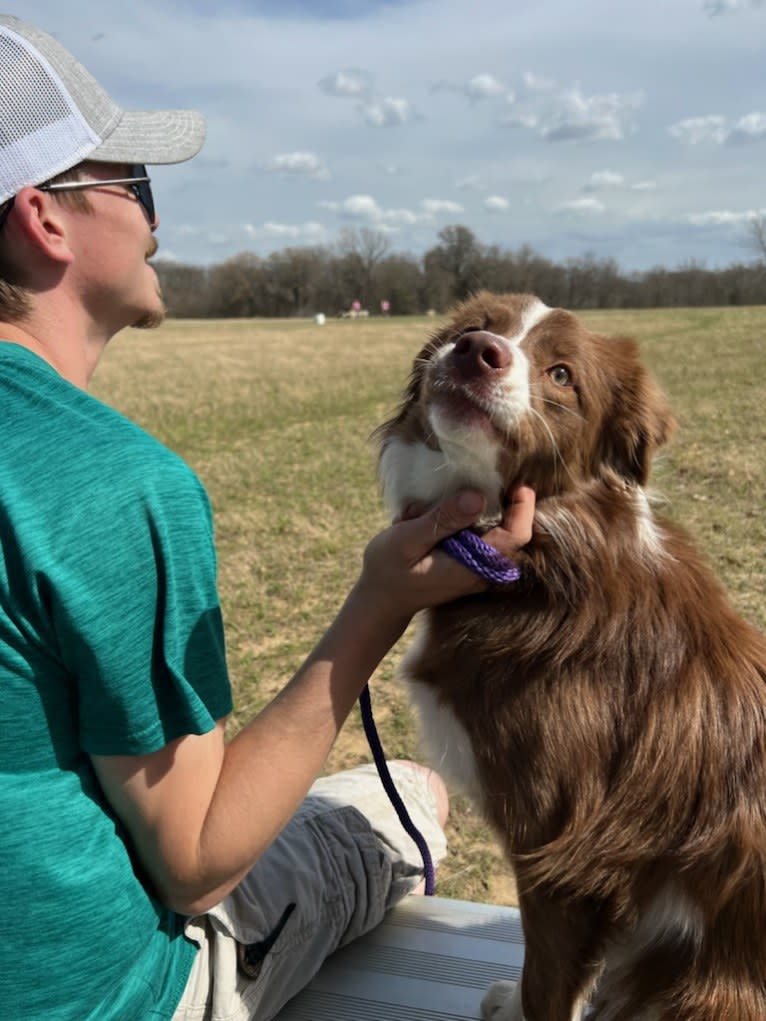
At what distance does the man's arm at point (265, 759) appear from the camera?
148 cm

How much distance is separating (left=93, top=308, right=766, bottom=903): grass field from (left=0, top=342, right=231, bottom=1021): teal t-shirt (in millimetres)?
2237

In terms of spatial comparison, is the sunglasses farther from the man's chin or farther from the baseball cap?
the man's chin

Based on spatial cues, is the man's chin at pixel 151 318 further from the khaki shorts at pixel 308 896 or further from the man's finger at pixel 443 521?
the khaki shorts at pixel 308 896

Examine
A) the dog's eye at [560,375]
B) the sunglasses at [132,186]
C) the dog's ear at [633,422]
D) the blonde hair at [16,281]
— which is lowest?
the dog's ear at [633,422]

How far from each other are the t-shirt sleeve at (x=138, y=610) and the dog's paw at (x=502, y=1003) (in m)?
1.35

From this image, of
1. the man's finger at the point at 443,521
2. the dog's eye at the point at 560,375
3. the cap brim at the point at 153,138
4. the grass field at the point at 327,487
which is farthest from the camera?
the grass field at the point at 327,487

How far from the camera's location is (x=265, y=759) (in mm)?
1614

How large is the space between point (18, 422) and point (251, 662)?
12.9 ft

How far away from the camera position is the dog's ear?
231 centimetres

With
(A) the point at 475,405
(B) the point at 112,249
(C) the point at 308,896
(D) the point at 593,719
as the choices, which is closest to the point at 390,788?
(C) the point at 308,896

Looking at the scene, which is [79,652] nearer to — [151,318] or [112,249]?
[112,249]

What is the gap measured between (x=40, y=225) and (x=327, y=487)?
740cm

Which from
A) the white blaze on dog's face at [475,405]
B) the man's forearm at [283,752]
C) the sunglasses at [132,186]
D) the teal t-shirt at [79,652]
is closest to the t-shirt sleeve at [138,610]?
the teal t-shirt at [79,652]

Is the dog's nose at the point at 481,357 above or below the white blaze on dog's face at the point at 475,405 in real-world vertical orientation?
above
